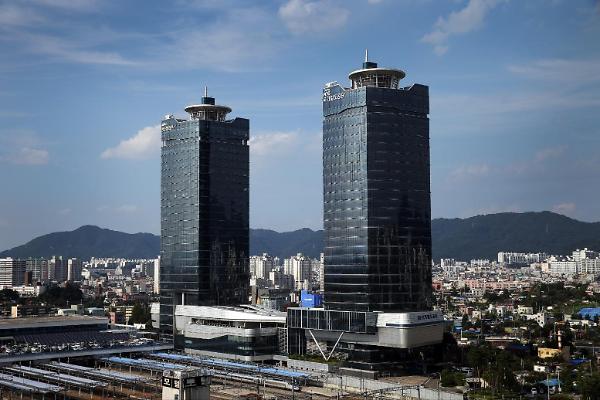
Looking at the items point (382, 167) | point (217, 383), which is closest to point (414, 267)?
point (382, 167)

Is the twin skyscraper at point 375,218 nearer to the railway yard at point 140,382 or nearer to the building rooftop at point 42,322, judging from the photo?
the railway yard at point 140,382

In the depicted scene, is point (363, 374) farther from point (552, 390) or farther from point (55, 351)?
point (55, 351)

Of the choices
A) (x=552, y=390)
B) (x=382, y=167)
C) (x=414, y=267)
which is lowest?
(x=552, y=390)

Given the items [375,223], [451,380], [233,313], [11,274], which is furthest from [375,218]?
[11,274]

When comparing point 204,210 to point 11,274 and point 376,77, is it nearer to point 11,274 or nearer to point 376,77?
point 376,77

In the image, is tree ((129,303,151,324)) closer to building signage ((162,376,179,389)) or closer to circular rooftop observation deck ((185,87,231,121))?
circular rooftop observation deck ((185,87,231,121))

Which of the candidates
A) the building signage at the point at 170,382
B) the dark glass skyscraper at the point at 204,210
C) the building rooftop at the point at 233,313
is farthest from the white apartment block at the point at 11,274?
the building signage at the point at 170,382
